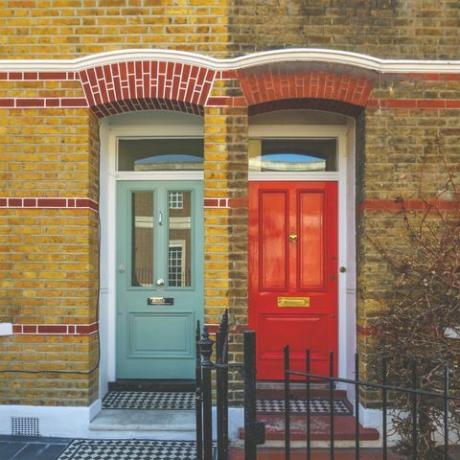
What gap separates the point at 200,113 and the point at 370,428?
3454 mm

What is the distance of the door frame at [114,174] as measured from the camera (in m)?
5.62

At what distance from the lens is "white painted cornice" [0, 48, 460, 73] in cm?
486

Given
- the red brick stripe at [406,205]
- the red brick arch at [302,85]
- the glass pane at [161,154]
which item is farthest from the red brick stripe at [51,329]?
the red brick stripe at [406,205]

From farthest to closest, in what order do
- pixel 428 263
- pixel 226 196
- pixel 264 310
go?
pixel 264 310 < pixel 226 196 < pixel 428 263

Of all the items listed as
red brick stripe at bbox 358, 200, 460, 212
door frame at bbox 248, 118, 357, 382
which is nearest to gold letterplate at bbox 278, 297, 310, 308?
door frame at bbox 248, 118, 357, 382

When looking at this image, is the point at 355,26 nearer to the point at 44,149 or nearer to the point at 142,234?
the point at 142,234

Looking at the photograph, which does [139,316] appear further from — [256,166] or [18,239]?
[256,166]

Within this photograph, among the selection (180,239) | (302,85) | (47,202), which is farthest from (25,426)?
(302,85)

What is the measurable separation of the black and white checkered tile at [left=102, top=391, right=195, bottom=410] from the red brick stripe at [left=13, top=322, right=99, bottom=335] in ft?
3.13

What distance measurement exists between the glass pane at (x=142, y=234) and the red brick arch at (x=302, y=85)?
175 cm

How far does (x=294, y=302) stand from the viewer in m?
5.59

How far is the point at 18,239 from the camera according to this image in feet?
16.3

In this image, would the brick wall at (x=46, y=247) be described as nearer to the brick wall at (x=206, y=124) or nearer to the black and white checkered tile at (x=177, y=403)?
the brick wall at (x=206, y=124)

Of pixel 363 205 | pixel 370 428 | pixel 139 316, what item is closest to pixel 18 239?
pixel 139 316
